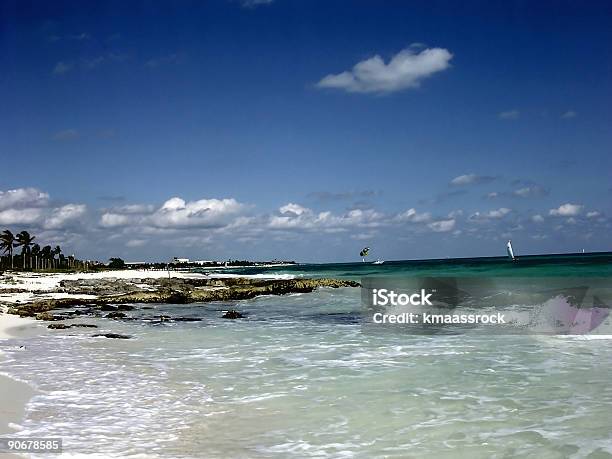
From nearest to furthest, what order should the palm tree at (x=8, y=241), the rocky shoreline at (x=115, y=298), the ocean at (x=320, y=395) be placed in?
the ocean at (x=320, y=395) < the rocky shoreline at (x=115, y=298) < the palm tree at (x=8, y=241)

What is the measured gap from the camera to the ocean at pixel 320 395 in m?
8.64

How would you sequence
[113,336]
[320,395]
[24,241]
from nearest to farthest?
[320,395] < [113,336] < [24,241]

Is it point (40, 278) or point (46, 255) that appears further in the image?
point (46, 255)

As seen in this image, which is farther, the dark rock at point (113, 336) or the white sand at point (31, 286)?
the white sand at point (31, 286)

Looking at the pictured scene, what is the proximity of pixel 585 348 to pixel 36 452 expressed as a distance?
16701mm

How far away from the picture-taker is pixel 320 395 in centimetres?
1191

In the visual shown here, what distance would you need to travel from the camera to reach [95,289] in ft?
171

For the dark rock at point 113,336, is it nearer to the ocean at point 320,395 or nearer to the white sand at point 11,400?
the ocean at point 320,395

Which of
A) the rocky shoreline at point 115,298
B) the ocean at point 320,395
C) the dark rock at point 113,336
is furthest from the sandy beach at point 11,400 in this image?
the rocky shoreline at point 115,298

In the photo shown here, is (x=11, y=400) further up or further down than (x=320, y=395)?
further up

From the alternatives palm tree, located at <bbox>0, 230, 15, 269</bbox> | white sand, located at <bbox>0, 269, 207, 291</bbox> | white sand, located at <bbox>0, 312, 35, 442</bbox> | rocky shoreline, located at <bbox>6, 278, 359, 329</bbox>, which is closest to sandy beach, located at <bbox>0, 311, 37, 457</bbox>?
white sand, located at <bbox>0, 312, 35, 442</bbox>

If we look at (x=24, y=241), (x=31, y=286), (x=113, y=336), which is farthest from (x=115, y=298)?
(x=24, y=241)

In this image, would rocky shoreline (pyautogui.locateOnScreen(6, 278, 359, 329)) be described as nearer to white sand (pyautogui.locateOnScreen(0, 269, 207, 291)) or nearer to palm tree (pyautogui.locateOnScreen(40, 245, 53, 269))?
white sand (pyautogui.locateOnScreen(0, 269, 207, 291))

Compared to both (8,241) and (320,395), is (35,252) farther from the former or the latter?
(320,395)
